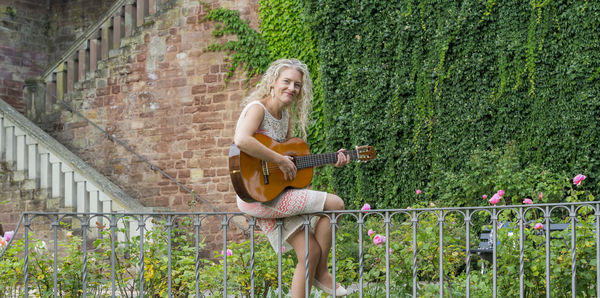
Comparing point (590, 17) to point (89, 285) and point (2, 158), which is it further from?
point (2, 158)

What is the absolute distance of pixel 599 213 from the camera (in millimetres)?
3572

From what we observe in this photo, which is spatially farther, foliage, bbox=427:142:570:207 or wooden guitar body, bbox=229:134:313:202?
foliage, bbox=427:142:570:207

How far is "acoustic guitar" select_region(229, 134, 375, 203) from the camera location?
392cm

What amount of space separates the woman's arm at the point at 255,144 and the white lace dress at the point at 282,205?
2.4 inches

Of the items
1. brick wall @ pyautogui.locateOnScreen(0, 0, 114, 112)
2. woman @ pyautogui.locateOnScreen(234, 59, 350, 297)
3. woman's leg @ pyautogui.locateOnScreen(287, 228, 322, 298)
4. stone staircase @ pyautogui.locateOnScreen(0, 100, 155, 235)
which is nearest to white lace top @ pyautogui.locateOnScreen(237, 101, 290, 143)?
woman @ pyautogui.locateOnScreen(234, 59, 350, 297)

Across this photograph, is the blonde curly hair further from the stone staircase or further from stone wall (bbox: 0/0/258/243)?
stone wall (bbox: 0/0/258/243)

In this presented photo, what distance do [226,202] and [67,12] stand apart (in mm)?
6203

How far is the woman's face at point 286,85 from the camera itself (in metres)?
4.13

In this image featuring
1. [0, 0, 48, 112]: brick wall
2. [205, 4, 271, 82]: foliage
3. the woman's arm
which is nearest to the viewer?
the woman's arm

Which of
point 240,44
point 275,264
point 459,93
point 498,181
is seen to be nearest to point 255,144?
point 275,264

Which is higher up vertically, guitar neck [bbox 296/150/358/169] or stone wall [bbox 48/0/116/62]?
stone wall [bbox 48/0/116/62]

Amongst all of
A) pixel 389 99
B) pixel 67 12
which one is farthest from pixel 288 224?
pixel 67 12

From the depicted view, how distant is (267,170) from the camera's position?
3.99 meters

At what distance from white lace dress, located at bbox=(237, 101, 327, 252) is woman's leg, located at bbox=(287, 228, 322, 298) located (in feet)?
0.19
